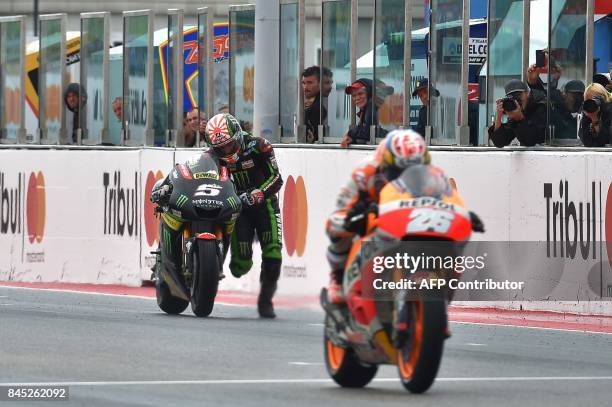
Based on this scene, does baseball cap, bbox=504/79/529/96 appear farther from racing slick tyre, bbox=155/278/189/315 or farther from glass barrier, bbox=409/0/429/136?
racing slick tyre, bbox=155/278/189/315

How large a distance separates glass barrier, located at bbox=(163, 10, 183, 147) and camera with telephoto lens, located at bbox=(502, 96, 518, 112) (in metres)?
5.66

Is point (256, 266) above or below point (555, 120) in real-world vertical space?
below

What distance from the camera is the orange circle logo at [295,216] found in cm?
1916

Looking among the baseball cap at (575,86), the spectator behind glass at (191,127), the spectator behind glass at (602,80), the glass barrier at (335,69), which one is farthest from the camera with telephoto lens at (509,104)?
the spectator behind glass at (191,127)

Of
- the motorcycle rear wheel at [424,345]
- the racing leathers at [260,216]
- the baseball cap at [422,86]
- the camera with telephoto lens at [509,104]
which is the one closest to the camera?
the motorcycle rear wheel at [424,345]

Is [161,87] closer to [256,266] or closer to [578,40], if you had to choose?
[256,266]

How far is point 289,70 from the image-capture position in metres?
21.2

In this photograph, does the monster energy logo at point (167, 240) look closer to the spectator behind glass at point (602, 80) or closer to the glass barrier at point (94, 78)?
the spectator behind glass at point (602, 80)

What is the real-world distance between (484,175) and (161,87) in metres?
6.46

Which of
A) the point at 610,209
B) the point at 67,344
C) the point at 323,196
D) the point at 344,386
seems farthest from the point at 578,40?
the point at 344,386

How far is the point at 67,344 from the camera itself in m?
13.2

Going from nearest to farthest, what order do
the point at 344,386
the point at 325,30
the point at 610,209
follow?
the point at 344,386 < the point at 610,209 < the point at 325,30

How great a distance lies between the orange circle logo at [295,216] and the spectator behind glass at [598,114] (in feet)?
12.0

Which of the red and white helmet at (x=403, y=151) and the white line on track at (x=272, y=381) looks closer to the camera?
the red and white helmet at (x=403, y=151)
